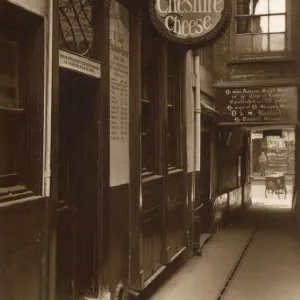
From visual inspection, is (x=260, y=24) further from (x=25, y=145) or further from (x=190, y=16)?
(x=25, y=145)

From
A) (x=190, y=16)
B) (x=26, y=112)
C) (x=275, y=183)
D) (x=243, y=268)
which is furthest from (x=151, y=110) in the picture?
(x=275, y=183)

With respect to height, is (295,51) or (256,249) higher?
(295,51)

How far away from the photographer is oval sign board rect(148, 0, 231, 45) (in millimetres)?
7656

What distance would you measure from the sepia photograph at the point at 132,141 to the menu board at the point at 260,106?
0.09 feet

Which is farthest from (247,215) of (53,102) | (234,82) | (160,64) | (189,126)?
(53,102)

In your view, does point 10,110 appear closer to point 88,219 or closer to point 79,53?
point 79,53

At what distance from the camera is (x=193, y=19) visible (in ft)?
25.8

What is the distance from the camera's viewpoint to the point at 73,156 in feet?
19.8

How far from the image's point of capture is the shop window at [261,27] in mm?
14617

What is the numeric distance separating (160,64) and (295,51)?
7.02 m

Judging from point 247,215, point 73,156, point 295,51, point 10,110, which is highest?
point 295,51

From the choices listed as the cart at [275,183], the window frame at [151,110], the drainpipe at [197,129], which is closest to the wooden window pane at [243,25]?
the drainpipe at [197,129]

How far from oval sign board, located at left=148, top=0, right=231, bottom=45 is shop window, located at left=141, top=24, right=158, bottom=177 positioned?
1.50ft

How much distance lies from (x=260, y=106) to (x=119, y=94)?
7610 millimetres
